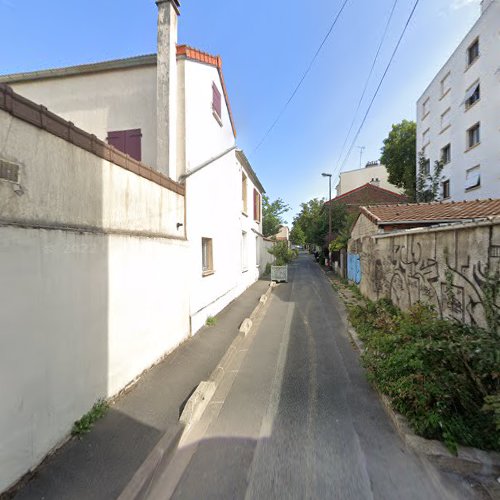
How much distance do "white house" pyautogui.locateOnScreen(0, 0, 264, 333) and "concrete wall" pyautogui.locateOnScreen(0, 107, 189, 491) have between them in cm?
205

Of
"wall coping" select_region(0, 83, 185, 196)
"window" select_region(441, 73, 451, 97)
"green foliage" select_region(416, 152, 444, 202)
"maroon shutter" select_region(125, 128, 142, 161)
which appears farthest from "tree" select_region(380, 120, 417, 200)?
"wall coping" select_region(0, 83, 185, 196)

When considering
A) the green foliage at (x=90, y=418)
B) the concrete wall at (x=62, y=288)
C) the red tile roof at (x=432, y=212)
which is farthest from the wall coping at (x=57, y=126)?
the red tile roof at (x=432, y=212)

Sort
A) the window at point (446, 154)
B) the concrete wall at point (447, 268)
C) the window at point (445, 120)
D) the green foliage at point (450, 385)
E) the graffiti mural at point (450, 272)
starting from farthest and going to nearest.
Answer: the window at point (446, 154), the window at point (445, 120), the concrete wall at point (447, 268), the graffiti mural at point (450, 272), the green foliage at point (450, 385)

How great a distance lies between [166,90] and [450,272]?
21.2 feet

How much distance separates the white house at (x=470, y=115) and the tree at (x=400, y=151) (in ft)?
18.0

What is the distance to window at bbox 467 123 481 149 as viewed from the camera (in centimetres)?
1509

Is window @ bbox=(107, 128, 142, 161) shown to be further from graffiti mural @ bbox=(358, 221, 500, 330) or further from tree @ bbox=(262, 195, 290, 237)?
tree @ bbox=(262, 195, 290, 237)

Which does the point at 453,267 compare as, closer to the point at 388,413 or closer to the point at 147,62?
the point at 388,413

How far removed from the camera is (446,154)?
1831 centimetres

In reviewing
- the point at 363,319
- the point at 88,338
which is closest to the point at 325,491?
the point at 88,338

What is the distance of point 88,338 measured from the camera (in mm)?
3123

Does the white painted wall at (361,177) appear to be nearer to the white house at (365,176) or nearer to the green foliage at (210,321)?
the white house at (365,176)

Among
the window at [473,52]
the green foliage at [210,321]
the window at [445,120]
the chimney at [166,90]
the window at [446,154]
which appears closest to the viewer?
the chimney at [166,90]

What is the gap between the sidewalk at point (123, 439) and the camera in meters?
2.35
